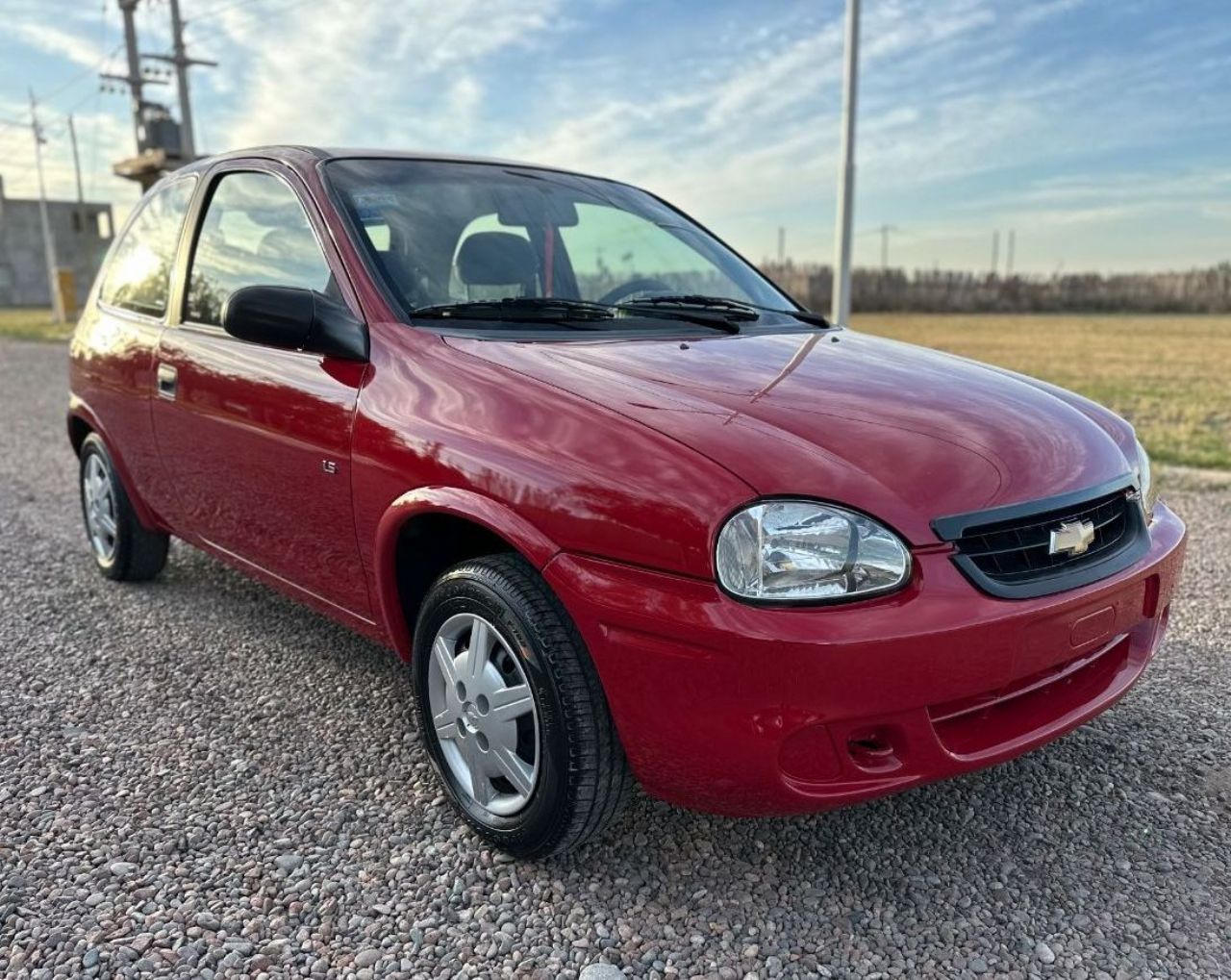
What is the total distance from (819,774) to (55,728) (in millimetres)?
2345

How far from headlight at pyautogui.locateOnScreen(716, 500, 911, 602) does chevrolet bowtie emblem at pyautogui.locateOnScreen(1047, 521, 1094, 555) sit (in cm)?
41

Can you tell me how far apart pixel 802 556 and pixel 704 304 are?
1485 mm

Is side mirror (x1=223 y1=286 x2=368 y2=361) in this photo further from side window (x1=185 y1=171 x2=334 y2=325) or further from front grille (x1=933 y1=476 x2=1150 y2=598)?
front grille (x1=933 y1=476 x2=1150 y2=598)

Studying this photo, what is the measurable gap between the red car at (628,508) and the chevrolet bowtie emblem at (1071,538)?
0.04ft

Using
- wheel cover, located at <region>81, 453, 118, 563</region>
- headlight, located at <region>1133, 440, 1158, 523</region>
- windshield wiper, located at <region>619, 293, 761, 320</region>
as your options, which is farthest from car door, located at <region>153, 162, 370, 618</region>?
headlight, located at <region>1133, 440, 1158, 523</region>

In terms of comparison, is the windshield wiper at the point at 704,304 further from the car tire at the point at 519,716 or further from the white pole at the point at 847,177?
the white pole at the point at 847,177

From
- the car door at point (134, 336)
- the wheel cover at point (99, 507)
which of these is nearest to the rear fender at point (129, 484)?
the car door at point (134, 336)

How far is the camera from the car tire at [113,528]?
4074 mm

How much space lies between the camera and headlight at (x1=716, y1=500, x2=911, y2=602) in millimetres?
1850

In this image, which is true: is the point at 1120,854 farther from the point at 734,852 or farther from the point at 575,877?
the point at 575,877

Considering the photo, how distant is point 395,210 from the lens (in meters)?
2.91

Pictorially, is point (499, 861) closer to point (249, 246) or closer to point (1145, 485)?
point (1145, 485)

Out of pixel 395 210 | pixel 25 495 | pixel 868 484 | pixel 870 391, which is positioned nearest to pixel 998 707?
pixel 868 484

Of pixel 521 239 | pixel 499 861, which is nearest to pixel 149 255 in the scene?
pixel 521 239
